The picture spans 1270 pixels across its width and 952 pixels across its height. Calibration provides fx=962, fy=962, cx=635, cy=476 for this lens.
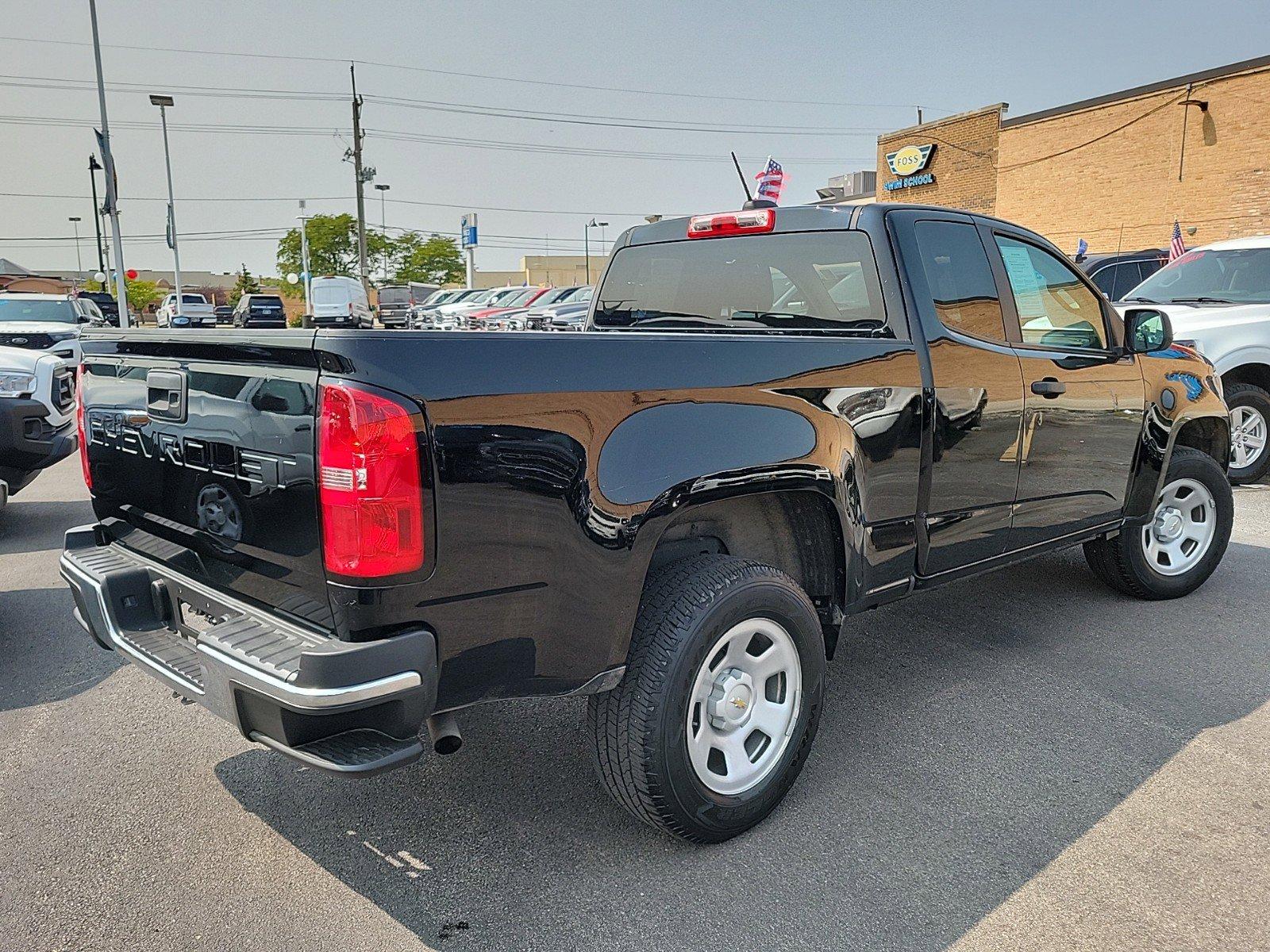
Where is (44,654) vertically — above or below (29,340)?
below

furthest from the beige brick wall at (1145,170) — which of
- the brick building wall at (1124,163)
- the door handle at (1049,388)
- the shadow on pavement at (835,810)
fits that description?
the shadow on pavement at (835,810)

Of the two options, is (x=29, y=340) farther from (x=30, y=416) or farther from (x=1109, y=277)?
(x=1109, y=277)

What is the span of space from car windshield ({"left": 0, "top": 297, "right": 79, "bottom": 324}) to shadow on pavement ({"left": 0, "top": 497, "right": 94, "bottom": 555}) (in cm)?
742

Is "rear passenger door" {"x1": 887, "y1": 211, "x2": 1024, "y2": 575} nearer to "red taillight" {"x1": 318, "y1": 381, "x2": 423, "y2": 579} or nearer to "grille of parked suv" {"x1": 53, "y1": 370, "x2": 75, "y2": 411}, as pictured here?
"red taillight" {"x1": 318, "y1": 381, "x2": 423, "y2": 579}

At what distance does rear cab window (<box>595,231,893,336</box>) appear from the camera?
3.66m

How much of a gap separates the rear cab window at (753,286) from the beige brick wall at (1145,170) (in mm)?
21243

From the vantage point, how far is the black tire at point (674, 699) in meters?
2.65

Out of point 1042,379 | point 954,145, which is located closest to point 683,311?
point 1042,379

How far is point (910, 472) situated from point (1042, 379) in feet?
3.24

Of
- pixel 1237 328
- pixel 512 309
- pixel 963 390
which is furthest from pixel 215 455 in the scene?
pixel 512 309

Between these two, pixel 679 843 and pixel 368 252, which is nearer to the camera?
pixel 679 843

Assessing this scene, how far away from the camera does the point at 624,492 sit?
254 cm

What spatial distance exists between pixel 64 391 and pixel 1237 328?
9.61 metres

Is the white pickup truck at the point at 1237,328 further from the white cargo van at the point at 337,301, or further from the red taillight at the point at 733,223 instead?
the white cargo van at the point at 337,301
